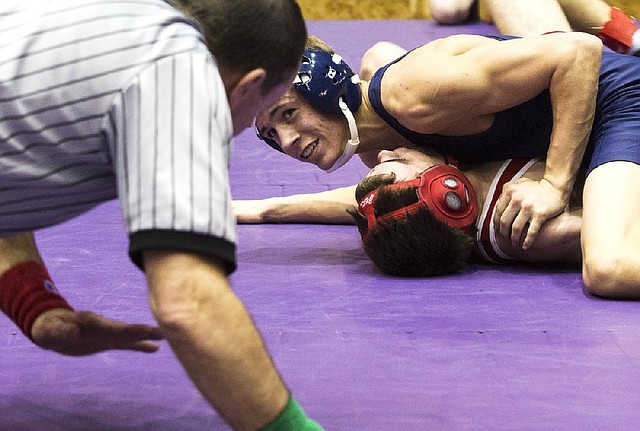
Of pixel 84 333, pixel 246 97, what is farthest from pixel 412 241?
pixel 246 97

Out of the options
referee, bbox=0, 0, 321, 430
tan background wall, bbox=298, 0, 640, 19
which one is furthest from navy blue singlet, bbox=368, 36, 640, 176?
tan background wall, bbox=298, 0, 640, 19

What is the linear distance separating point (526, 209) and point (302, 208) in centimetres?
82

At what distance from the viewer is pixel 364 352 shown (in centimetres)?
236

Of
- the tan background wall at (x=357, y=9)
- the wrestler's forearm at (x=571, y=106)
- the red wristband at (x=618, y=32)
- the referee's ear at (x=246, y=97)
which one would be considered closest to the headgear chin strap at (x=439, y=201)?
the wrestler's forearm at (x=571, y=106)

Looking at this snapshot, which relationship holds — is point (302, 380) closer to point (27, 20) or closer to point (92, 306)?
point (92, 306)

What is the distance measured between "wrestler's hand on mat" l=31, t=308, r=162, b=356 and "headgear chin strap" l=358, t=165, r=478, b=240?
3.60ft

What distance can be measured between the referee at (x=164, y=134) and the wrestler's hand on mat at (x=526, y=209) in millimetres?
1385

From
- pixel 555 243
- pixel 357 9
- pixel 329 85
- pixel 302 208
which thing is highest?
pixel 329 85

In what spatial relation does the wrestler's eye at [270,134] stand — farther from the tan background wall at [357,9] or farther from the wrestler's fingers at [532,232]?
the tan background wall at [357,9]

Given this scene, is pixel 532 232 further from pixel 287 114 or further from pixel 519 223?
pixel 287 114

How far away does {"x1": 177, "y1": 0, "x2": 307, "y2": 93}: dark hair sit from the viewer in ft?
5.02

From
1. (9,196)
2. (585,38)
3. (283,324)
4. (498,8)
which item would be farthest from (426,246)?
(498,8)

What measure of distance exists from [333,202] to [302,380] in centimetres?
127

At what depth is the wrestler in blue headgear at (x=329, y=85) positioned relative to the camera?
3.08m
